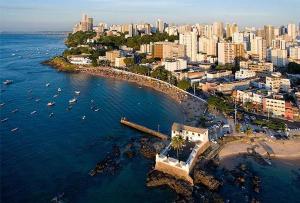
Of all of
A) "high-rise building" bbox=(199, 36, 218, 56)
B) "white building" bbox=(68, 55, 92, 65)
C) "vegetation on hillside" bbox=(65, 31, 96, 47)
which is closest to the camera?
"white building" bbox=(68, 55, 92, 65)

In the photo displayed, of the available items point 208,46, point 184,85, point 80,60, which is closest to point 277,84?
A: point 184,85

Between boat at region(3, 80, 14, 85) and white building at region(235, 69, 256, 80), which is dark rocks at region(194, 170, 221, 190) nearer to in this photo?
white building at region(235, 69, 256, 80)

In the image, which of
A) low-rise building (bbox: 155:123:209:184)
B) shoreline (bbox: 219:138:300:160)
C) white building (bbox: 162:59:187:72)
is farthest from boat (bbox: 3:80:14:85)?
shoreline (bbox: 219:138:300:160)

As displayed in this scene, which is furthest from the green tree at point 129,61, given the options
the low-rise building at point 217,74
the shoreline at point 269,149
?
the shoreline at point 269,149

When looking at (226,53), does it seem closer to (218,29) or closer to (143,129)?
(218,29)

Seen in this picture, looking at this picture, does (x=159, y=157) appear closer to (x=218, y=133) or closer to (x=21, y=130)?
(x=218, y=133)

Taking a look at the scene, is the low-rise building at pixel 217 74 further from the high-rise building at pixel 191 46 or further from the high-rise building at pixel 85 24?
the high-rise building at pixel 85 24
